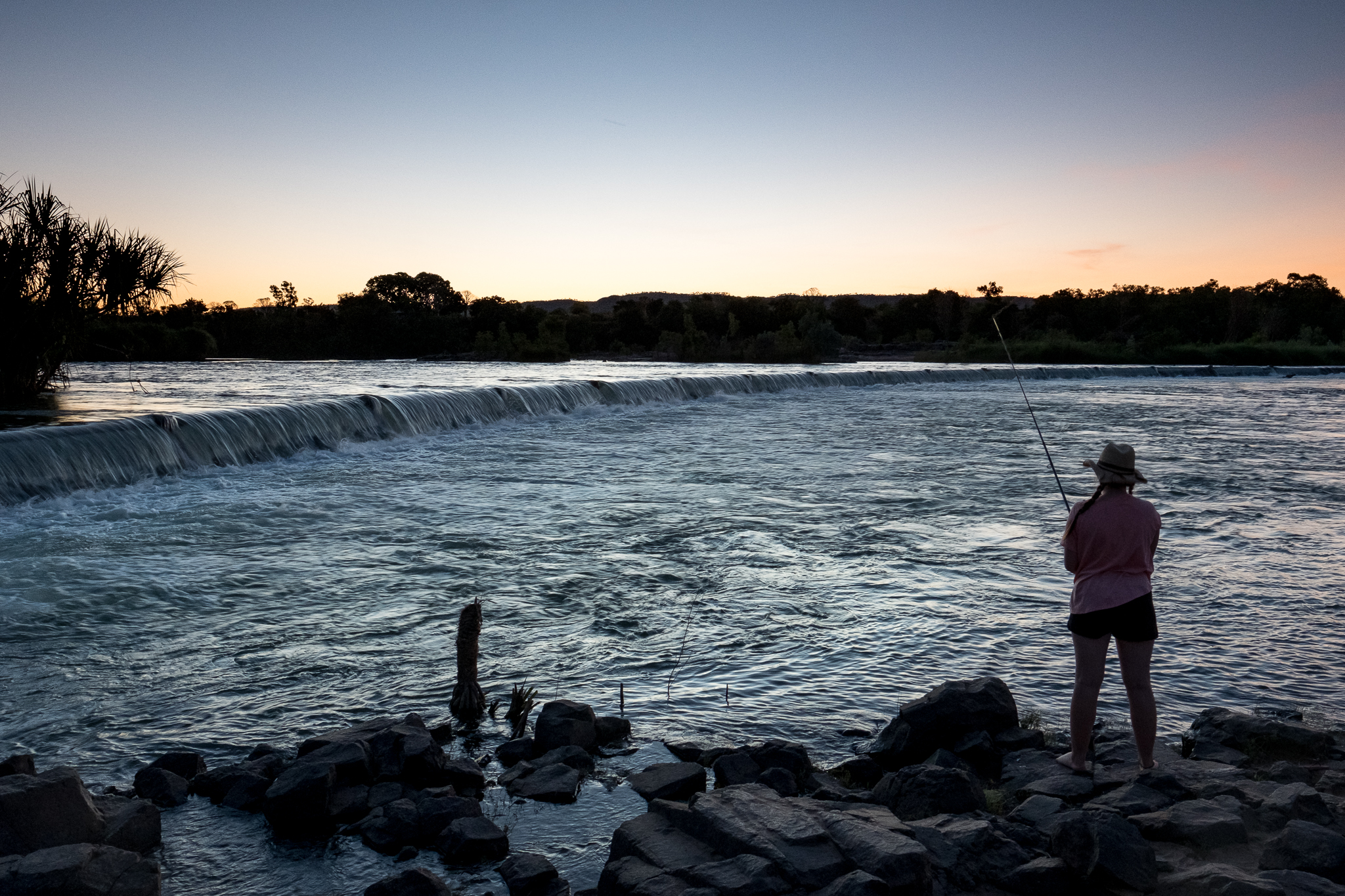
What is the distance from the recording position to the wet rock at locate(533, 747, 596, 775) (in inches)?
162

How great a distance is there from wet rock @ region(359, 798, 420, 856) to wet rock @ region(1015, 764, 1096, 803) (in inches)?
95.7

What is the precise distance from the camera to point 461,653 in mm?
4699

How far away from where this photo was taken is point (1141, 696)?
13.4ft

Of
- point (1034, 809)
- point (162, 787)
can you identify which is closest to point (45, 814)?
point (162, 787)

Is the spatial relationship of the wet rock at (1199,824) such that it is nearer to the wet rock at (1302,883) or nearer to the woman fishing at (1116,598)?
the wet rock at (1302,883)

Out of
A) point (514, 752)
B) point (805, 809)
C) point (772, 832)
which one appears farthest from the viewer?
point (514, 752)

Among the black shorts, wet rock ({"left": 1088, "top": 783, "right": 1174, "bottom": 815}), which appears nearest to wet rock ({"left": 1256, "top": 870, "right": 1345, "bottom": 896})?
wet rock ({"left": 1088, "top": 783, "right": 1174, "bottom": 815})

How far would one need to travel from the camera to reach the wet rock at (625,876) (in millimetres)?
3035

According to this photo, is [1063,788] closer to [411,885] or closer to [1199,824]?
[1199,824]

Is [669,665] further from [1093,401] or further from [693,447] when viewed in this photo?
[1093,401]

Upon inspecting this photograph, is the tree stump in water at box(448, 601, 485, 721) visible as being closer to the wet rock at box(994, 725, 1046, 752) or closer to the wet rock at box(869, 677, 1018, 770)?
the wet rock at box(869, 677, 1018, 770)

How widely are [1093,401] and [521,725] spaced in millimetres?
31937

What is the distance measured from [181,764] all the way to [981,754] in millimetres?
3504

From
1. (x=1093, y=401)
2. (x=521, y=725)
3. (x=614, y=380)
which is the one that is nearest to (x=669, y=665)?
(x=521, y=725)
